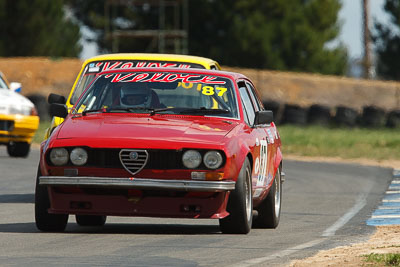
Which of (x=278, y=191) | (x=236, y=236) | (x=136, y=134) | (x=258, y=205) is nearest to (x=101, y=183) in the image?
(x=136, y=134)

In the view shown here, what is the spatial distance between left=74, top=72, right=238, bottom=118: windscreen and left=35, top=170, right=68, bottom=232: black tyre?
42.3 inches

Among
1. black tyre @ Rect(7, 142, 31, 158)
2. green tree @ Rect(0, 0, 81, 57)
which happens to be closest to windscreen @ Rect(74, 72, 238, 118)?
black tyre @ Rect(7, 142, 31, 158)

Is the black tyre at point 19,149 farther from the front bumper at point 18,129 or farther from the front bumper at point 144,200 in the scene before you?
the front bumper at point 144,200

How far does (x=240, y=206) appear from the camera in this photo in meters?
9.71

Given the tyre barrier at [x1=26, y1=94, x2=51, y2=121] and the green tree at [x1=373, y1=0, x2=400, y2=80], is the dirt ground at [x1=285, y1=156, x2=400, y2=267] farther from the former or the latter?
the green tree at [x1=373, y1=0, x2=400, y2=80]

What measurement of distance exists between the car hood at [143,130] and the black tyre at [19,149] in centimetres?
1246

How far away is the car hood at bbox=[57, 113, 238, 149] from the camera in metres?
9.52

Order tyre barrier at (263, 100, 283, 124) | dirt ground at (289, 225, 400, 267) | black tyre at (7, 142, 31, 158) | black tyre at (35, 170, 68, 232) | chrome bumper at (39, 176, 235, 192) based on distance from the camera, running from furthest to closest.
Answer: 1. tyre barrier at (263, 100, 283, 124)
2. black tyre at (7, 142, 31, 158)
3. black tyre at (35, 170, 68, 232)
4. chrome bumper at (39, 176, 235, 192)
5. dirt ground at (289, 225, 400, 267)

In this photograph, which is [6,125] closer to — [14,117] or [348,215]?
[14,117]

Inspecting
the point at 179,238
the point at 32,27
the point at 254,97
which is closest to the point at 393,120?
the point at 32,27

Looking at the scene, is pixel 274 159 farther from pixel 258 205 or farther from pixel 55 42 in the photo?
pixel 55 42

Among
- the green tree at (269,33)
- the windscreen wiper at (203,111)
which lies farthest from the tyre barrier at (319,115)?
the windscreen wiper at (203,111)

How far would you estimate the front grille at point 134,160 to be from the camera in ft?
31.0

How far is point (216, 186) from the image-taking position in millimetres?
9391
